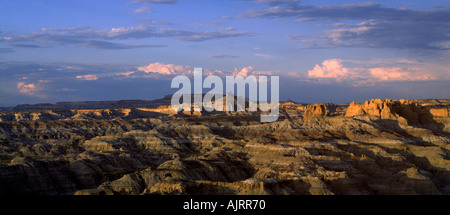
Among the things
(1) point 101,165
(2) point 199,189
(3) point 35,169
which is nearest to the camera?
(2) point 199,189

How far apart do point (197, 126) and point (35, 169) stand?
80.9 m

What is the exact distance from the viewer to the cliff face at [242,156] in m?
70.3

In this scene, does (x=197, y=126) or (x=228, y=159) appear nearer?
(x=228, y=159)

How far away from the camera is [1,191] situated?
250 feet

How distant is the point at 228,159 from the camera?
99438 millimetres

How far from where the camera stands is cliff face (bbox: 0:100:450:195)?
7031 cm

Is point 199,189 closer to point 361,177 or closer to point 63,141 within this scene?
point 361,177

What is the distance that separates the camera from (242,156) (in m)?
102
